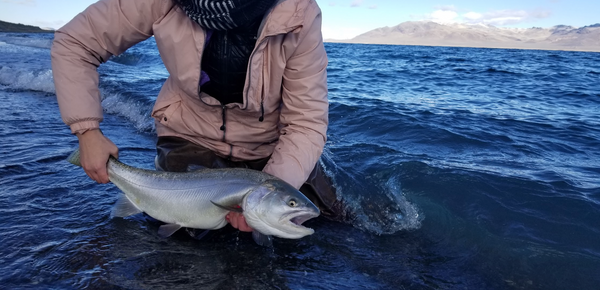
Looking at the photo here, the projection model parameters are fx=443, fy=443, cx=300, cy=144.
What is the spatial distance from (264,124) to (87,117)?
127 centimetres

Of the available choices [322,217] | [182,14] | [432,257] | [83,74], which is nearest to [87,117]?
[83,74]

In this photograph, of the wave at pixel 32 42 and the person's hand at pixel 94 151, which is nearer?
the person's hand at pixel 94 151

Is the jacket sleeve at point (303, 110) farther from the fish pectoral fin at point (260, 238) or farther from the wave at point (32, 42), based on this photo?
the wave at point (32, 42)

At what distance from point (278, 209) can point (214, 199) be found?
0.56 metres

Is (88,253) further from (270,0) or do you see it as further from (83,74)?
(270,0)

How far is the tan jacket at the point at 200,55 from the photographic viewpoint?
297 centimetres

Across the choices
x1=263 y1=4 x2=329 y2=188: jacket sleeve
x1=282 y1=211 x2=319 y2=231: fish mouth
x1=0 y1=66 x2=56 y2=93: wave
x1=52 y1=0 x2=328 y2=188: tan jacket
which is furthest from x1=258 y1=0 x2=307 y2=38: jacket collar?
x1=0 y1=66 x2=56 y2=93: wave

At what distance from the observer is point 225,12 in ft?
9.07

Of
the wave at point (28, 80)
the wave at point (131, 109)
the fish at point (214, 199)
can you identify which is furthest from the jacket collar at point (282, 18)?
the wave at point (28, 80)

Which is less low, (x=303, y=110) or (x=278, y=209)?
(x=303, y=110)

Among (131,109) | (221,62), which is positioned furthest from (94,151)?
(131,109)

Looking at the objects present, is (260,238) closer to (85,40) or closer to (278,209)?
(278,209)

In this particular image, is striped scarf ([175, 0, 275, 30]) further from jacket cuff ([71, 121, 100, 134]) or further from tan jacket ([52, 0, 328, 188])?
jacket cuff ([71, 121, 100, 134])

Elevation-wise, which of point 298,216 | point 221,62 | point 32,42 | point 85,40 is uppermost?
point 32,42
